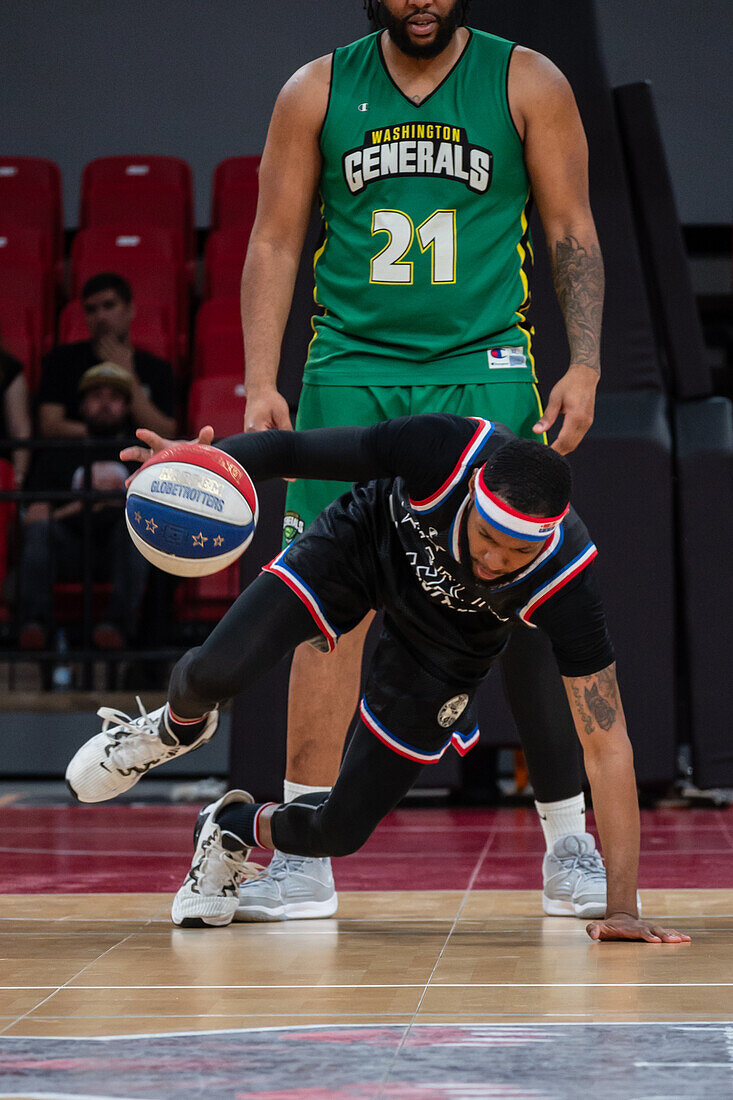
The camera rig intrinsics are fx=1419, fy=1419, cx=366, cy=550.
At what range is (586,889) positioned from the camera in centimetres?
243

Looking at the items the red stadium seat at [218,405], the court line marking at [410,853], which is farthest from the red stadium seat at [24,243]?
the court line marking at [410,853]

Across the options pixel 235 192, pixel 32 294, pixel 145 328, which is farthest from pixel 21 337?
pixel 235 192

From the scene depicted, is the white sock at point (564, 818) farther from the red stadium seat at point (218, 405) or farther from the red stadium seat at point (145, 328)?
the red stadium seat at point (145, 328)

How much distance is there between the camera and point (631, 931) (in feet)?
7.07

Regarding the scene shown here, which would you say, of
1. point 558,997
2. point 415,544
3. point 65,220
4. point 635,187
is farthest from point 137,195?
point 558,997

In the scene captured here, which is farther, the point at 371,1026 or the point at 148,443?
the point at 148,443

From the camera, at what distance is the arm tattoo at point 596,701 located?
2225mm

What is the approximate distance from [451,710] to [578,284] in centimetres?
85

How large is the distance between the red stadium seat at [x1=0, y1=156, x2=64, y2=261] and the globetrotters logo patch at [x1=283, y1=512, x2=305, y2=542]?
4.62m

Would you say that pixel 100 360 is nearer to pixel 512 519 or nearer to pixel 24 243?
pixel 24 243

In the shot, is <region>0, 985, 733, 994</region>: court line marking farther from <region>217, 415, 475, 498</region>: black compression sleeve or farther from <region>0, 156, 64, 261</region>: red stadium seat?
<region>0, 156, 64, 261</region>: red stadium seat

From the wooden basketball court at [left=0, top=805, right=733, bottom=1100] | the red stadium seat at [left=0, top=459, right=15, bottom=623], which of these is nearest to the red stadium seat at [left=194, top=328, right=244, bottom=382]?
the red stadium seat at [left=0, top=459, right=15, bottom=623]

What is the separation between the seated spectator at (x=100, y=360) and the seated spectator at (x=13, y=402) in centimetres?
15

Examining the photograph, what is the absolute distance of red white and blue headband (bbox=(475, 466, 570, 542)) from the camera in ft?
6.47
